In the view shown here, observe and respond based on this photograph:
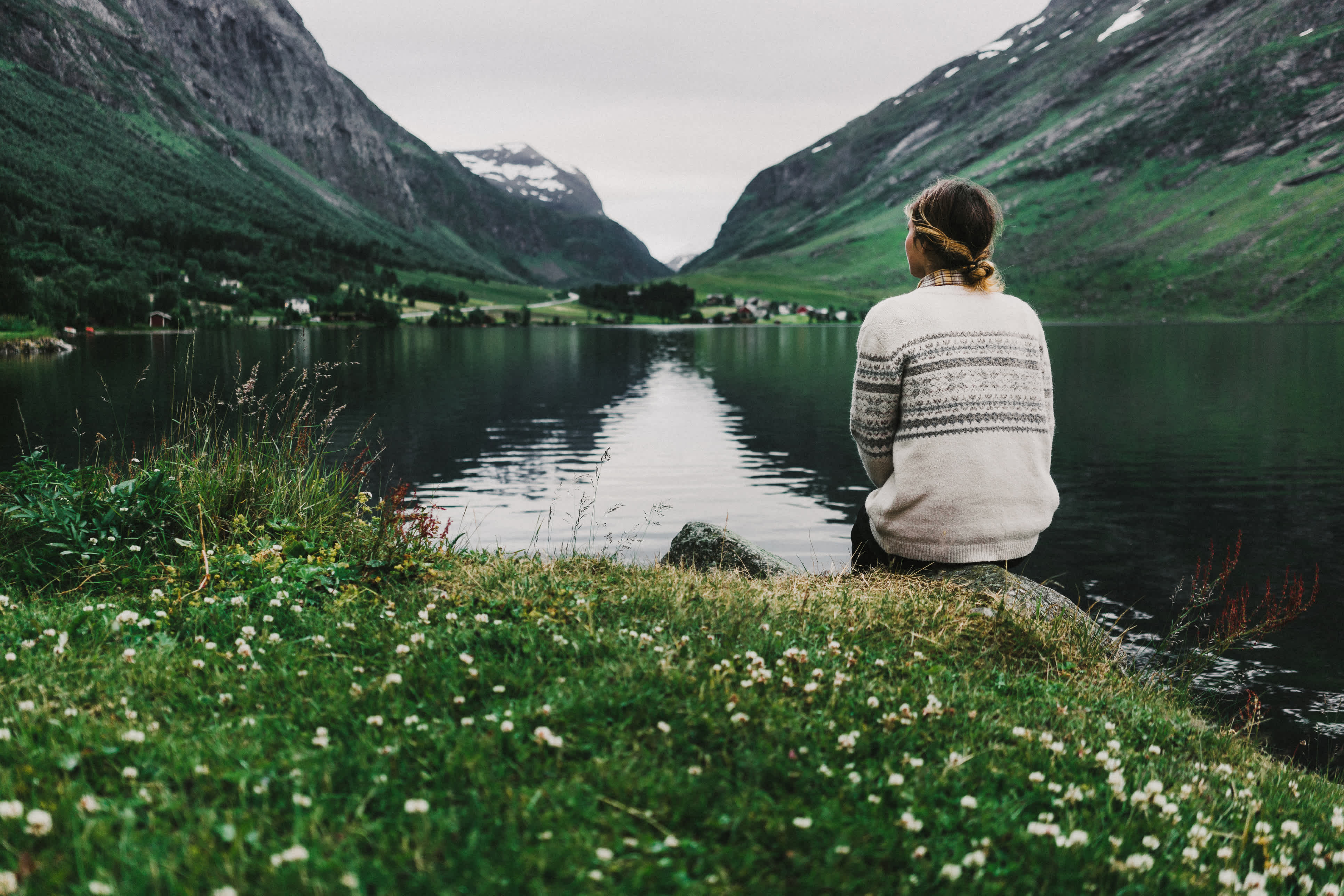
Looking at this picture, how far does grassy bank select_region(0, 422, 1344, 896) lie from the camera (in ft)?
11.3

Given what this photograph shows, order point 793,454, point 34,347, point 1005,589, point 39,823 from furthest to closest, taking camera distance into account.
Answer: point 34,347 → point 793,454 → point 1005,589 → point 39,823

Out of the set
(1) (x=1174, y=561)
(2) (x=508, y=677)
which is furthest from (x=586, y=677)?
(1) (x=1174, y=561)

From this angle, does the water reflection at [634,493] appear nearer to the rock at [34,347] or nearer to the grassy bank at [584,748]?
the grassy bank at [584,748]

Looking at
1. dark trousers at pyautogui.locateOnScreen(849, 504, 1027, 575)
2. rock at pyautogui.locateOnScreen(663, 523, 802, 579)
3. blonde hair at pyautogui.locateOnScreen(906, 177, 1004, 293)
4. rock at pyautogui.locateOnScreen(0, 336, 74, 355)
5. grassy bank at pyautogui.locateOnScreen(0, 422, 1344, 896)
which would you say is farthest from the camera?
rock at pyautogui.locateOnScreen(0, 336, 74, 355)

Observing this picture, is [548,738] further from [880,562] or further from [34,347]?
[34,347]

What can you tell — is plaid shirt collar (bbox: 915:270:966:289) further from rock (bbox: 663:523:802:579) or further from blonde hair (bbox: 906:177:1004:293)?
rock (bbox: 663:523:802:579)

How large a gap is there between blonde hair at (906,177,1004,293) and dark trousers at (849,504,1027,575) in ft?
6.71

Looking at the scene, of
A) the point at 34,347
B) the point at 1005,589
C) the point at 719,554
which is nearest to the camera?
the point at 1005,589

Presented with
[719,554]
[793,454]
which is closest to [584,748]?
[719,554]

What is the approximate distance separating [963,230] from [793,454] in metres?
22.9

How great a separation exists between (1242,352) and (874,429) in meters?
88.7

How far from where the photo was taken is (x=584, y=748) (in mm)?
4188

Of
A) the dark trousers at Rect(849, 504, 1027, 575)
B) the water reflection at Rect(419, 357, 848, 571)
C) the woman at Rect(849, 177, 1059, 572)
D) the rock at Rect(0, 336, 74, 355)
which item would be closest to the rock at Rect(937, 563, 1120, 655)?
the dark trousers at Rect(849, 504, 1027, 575)

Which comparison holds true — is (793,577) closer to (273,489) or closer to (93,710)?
(273,489)
